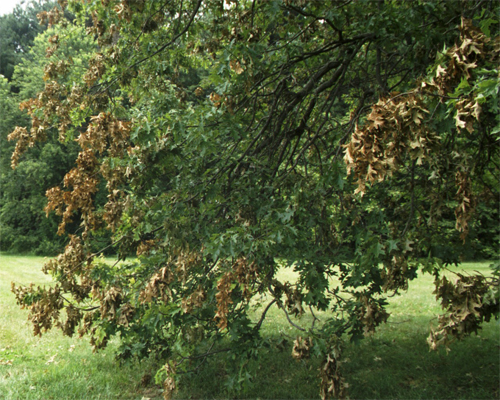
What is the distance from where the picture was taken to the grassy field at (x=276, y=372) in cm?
489

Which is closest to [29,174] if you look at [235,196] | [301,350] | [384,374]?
[384,374]

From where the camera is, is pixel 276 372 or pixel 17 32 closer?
pixel 276 372

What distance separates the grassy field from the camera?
4.89 m

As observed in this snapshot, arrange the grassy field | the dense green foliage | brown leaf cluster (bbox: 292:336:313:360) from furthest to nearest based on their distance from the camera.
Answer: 1. the dense green foliage
2. the grassy field
3. brown leaf cluster (bbox: 292:336:313:360)

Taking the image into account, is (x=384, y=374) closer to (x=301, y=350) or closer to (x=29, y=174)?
(x=301, y=350)

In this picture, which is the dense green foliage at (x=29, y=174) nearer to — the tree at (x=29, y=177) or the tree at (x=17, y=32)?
the tree at (x=29, y=177)

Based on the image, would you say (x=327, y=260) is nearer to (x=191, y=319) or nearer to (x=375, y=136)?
(x=191, y=319)

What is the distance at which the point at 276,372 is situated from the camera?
568cm

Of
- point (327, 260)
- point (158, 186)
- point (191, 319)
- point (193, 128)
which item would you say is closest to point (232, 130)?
point (193, 128)

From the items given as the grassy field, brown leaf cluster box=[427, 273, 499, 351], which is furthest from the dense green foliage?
brown leaf cluster box=[427, 273, 499, 351]

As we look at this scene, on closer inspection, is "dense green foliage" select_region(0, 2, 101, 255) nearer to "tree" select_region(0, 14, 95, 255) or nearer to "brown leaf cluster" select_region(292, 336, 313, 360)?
"tree" select_region(0, 14, 95, 255)

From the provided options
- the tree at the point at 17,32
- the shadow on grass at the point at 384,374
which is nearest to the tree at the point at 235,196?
the shadow on grass at the point at 384,374

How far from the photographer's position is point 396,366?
5.89 metres

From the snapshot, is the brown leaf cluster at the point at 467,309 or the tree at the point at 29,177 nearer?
the brown leaf cluster at the point at 467,309
